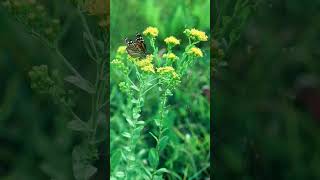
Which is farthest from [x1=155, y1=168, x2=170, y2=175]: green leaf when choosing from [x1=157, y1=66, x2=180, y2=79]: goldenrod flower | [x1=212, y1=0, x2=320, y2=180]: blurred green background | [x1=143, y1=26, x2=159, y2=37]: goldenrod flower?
[x1=143, y1=26, x2=159, y2=37]: goldenrod flower

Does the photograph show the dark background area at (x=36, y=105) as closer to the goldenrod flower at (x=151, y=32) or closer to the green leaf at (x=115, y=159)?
the green leaf at (x=115, y=159)

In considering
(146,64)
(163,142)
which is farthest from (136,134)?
(146,64)

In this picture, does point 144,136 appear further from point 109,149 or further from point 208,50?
point 208,50

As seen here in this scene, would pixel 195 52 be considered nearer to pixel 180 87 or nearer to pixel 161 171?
pixel 180 87

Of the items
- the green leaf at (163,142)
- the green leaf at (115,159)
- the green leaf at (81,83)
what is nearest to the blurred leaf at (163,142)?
the green leaf at (163,142)

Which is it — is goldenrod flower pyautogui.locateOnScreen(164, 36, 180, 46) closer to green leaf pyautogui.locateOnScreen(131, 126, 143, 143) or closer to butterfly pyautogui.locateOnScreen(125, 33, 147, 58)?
butterfly pyautogui.locateOnScreen(125, 33, 147, 58)

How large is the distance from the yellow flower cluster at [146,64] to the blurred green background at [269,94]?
0.17 metres

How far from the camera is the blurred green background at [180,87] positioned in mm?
1584

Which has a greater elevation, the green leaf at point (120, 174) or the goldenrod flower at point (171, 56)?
Result: the goldenrod flower at point (171, 56)

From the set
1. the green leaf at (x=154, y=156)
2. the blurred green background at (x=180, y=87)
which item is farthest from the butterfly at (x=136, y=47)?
the green leaf at (x=154, y=156)

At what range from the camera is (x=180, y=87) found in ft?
5.24

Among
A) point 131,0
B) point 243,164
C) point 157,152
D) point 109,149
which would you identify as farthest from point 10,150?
point 243,164

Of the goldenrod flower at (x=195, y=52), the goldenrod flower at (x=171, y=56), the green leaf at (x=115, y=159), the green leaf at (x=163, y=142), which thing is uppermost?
the goldenrod flower at (x=195, y=52)

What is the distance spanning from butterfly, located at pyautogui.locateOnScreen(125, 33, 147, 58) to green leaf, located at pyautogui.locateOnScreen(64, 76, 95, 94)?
127mm
